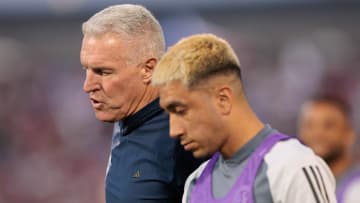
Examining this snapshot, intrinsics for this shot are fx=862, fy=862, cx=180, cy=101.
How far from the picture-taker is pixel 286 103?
26.6ft

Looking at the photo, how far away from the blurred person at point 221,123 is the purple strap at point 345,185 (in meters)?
1.84

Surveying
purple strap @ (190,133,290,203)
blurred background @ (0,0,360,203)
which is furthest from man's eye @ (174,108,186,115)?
blurred background @ (0,0,360,203)

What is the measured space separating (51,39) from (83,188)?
1.77 m

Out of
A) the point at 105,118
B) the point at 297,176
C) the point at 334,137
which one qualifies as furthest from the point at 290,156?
the point at 334,137

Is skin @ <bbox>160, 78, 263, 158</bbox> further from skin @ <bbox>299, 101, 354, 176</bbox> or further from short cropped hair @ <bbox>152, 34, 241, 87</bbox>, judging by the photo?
skin @ <bbox>299, 101, 354, 176</bbox>

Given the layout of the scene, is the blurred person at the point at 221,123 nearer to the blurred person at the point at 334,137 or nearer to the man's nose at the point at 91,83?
the man's nose at the point at 91,83

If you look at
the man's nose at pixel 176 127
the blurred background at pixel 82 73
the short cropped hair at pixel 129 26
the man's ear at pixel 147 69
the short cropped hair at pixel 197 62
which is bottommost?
the blurred background at pixel 82 73

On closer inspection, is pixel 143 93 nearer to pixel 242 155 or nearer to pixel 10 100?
pixel 242 155

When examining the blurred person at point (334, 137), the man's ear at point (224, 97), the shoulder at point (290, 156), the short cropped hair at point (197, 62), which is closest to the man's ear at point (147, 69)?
the short cropped hair at point (197, 62)

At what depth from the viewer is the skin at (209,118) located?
2.21 m

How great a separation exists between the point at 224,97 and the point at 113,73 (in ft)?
1.59

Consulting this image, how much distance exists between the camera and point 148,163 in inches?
102

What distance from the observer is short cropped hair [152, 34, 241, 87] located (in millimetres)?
2217

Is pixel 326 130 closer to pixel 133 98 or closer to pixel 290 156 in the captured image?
pixel 133 98
